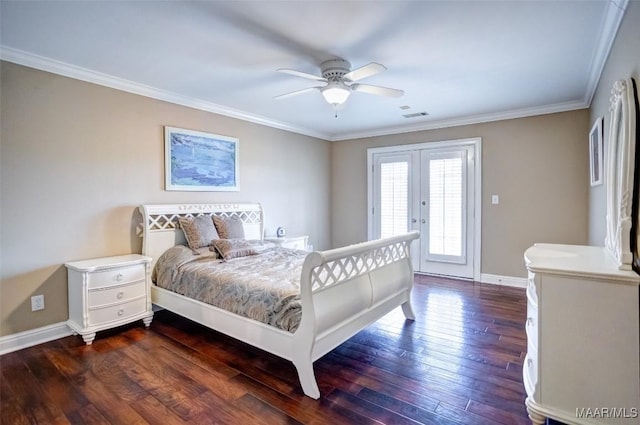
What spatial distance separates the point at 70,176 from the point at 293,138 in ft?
10.8

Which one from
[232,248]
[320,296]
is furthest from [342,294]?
[232,248]

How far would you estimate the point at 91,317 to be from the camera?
2846 mm

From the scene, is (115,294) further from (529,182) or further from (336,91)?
(529,182)

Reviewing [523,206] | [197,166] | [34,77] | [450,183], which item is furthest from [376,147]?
[34,77]

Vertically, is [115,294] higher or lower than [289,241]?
lower

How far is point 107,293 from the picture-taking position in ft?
9.62

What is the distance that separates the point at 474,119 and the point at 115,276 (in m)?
5.05

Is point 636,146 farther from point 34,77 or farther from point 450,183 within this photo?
point 34,77

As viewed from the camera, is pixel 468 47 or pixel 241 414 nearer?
pixel 241 414

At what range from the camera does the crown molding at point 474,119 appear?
163 inches

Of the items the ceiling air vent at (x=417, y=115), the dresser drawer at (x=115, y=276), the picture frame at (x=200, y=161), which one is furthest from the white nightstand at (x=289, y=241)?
the ceiling air vent at (x=417, y=115)

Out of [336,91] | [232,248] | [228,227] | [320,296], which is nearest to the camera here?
[320,296]

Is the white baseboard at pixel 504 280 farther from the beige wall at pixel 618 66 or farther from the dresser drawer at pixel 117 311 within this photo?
the dresser drawer at pixel 117 311

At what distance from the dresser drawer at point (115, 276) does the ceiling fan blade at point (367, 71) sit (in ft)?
8.79
